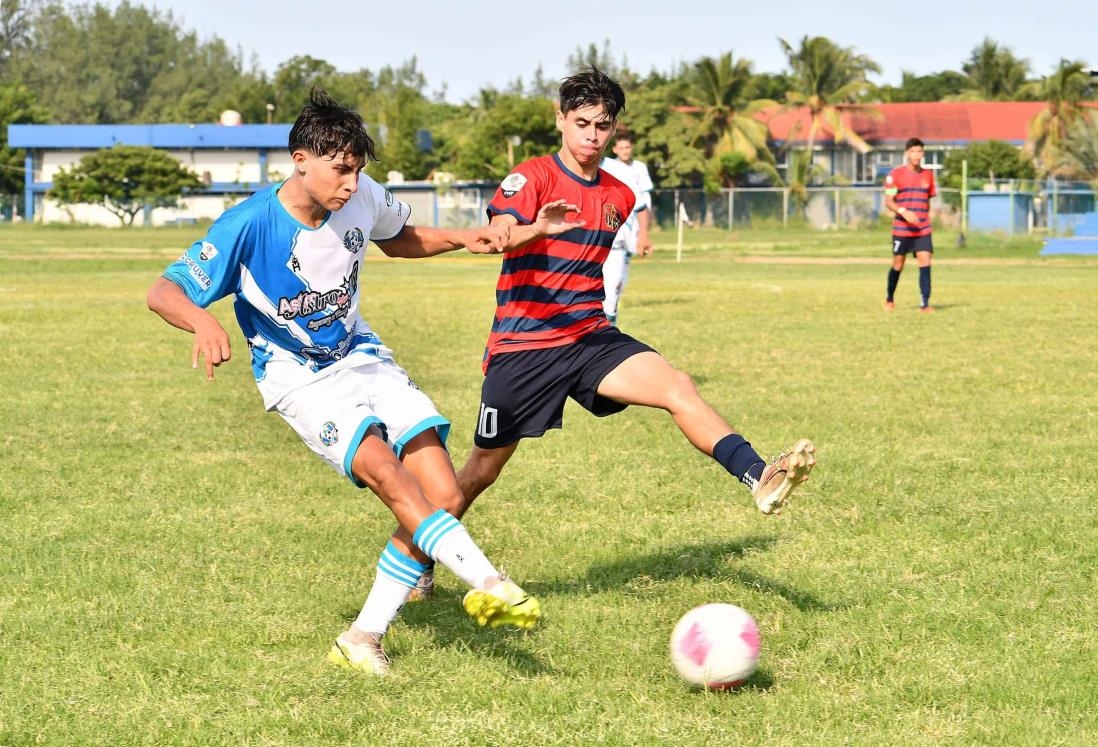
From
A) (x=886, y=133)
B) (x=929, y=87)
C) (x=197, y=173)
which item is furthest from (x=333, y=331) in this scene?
(x=929, y=87)

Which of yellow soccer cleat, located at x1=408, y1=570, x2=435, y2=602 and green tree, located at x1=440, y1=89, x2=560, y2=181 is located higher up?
green tree, located at x1=440, y1=89, x2=560, y2=181

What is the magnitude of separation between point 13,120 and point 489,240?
10309 cm

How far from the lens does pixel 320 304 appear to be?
5.23 m

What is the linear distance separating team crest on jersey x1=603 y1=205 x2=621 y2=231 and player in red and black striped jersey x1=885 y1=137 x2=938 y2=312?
47.1ft

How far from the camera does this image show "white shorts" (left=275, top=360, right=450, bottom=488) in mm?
5070

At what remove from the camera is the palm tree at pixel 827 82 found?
70.8 metres

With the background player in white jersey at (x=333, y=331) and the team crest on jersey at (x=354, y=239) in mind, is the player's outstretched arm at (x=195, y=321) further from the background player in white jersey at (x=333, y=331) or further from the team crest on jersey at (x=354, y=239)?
the team crest on jersey at (x=354, y=239)

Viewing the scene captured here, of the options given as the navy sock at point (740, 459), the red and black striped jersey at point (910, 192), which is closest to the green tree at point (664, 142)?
the red and black striped jersey at point (910, 192)

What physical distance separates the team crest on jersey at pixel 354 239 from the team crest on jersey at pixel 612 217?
3.85ft

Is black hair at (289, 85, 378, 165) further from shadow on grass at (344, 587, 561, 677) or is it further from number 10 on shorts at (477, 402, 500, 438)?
shadow on grass at (344, 587, 561, 677)

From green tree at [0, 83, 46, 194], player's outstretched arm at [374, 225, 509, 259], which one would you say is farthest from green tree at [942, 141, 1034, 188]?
player's outstretched arm at [374, 225, 509, 259]

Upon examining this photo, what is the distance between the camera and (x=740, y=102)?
71875 millimetres

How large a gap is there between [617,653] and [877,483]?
3590mm

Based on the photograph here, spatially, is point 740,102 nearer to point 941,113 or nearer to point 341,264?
point 941,113
